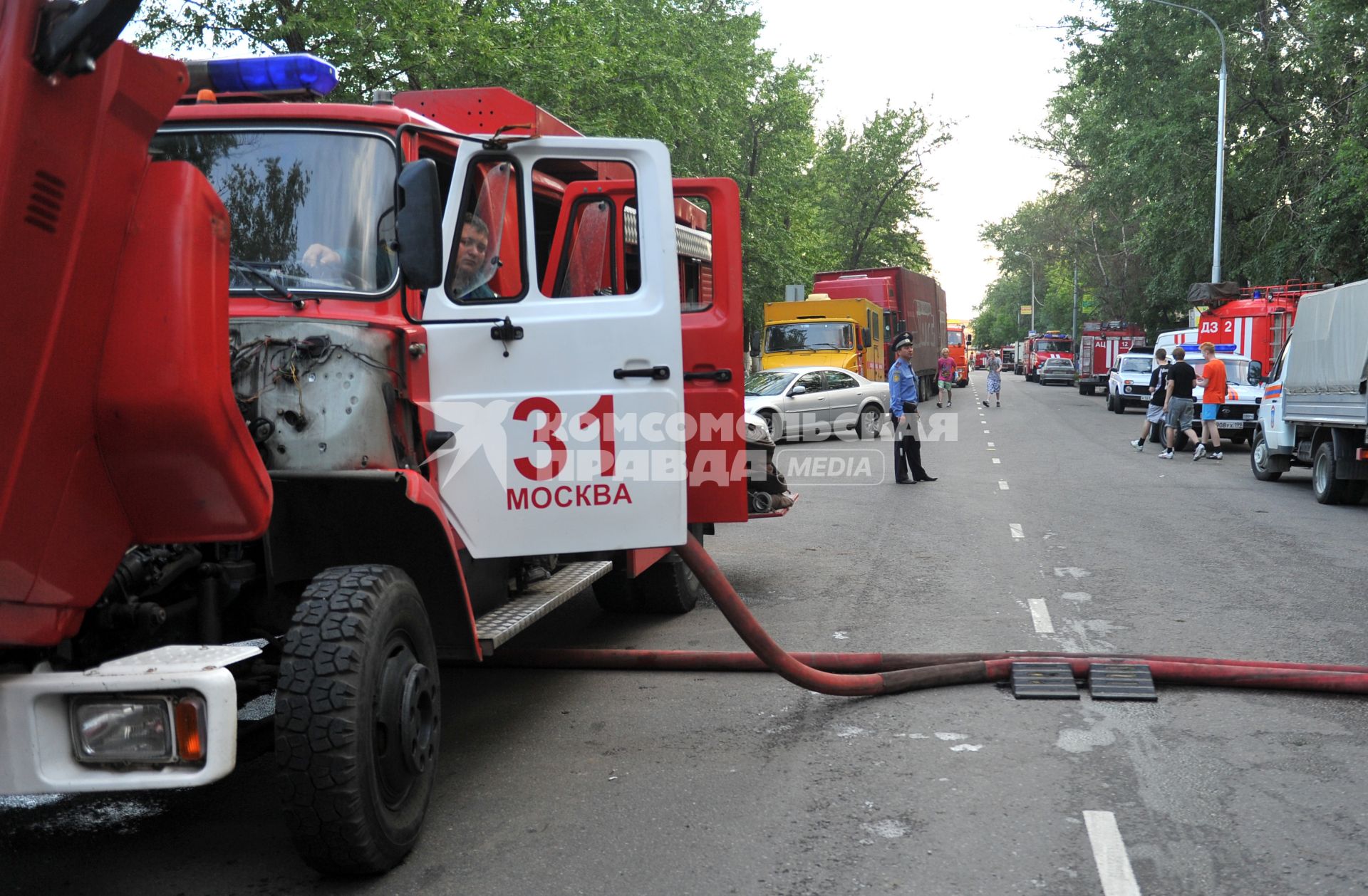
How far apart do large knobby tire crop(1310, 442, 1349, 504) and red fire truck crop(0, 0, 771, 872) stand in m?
10.3

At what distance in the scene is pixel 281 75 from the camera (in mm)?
A: 4566

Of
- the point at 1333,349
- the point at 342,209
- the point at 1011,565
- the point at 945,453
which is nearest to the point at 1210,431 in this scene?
the point at 945,453

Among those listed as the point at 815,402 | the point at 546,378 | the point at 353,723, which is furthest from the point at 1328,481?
the point at 353,723

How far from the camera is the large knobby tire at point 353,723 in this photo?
3.67 meters

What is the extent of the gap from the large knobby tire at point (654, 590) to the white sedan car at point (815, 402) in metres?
14.0

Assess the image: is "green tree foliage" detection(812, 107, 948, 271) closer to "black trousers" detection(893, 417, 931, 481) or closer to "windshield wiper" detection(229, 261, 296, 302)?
"black trousers" detection(893, 417, 931, 481)

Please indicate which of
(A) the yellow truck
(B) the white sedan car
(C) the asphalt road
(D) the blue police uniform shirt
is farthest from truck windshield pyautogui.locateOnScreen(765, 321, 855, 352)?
(C) the asphalt road

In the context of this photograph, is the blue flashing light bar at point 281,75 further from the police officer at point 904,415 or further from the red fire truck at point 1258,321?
the red fire truck at point 1258,321

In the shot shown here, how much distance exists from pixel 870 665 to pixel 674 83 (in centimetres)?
2319

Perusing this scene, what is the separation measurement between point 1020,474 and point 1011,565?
25.9 feet

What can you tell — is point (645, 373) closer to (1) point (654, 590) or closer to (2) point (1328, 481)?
(1) point (654, 590)

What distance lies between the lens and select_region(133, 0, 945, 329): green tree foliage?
62.1ft

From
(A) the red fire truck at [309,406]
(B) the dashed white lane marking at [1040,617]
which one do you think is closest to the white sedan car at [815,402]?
(B) the dashed white lane marking at [1040,617]

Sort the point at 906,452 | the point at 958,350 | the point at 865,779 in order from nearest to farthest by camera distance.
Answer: the point at 865,779, the point at 906,452, the point at 958,350
